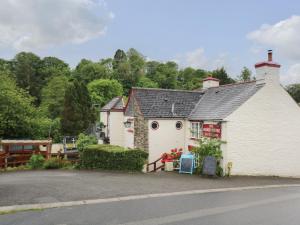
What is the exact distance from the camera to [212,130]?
20406mm

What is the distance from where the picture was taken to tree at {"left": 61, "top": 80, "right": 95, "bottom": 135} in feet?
156

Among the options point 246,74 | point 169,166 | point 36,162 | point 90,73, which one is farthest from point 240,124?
point 90,73

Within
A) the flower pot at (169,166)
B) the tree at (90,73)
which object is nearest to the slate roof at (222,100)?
the flower pot at (169,166)

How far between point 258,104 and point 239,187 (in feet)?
22.7

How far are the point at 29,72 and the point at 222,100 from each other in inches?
2404

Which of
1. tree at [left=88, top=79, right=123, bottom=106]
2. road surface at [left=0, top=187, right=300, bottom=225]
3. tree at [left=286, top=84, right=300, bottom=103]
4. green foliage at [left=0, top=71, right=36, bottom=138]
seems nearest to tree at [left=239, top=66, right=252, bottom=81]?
tree at [left=286, top=84, right=300, bottom=103]

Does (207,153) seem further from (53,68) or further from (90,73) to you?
(53,68)

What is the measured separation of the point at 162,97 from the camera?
25344 millimetres

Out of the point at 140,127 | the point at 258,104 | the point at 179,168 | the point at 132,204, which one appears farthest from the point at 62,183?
the point at 258,104

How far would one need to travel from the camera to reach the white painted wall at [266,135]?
19.1 m

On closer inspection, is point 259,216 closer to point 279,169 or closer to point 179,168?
point 179,168

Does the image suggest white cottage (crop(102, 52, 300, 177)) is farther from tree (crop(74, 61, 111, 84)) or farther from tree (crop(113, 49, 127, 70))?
tree (crop(113, 49, 127, 70))

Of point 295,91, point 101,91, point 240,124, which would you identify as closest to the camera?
point 240,124

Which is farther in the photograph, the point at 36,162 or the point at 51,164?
the point at 36,162
